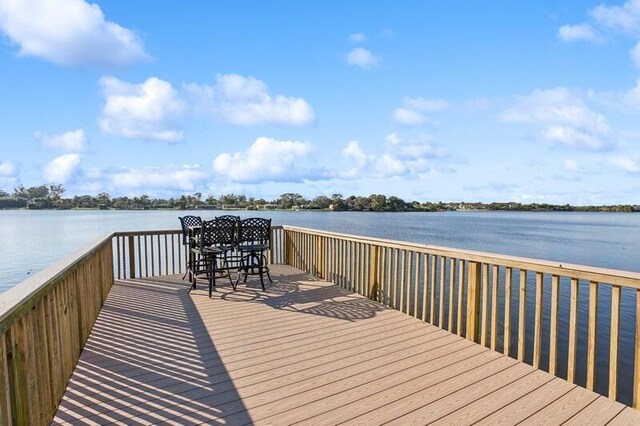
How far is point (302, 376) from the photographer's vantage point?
109 inches

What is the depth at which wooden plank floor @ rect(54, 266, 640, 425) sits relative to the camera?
2256 mm

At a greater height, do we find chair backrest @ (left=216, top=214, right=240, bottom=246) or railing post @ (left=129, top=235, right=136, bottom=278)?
chair backrest @ (left=216, top=214, right=240, bottom=246)

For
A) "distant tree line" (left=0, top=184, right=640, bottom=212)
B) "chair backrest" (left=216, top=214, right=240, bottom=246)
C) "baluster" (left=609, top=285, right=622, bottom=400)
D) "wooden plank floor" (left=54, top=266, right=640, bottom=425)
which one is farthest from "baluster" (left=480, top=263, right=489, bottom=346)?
"distant tree line" (left=0, top=184, right=640, bottom=212)

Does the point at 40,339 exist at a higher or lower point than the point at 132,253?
higher

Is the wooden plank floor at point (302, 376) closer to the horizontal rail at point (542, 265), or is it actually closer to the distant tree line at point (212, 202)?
the horizontal rail at point (542, 265)

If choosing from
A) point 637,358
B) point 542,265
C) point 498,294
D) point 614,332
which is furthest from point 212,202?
point 637,358

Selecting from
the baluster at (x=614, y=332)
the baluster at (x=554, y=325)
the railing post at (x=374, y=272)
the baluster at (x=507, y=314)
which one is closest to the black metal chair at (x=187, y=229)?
the railing post at (x=374, y=272)

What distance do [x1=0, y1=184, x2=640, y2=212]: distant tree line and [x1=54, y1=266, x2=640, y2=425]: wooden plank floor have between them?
37.7 metres

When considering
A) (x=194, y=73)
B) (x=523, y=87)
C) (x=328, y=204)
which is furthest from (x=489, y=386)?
(x=328, y=204)

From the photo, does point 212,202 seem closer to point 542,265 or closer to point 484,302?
point 484,302

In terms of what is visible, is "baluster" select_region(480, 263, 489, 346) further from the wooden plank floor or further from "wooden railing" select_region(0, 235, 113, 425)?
"wooden railing" select_region(0, 235, 113, 425)

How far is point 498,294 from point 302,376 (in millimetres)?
4256

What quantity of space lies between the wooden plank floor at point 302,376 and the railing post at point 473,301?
0.14 m

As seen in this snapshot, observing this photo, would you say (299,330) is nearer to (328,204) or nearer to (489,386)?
(489,386)
